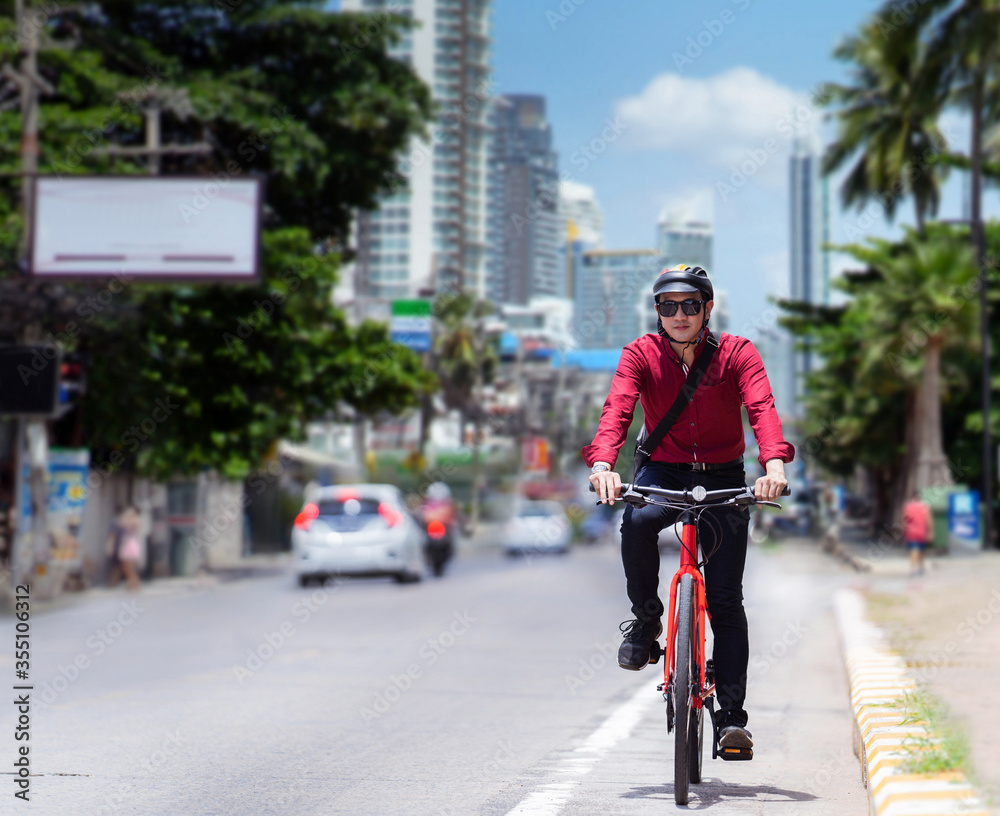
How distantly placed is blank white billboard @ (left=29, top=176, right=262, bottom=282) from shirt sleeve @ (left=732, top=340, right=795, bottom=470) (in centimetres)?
1928

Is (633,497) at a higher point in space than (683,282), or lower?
lower

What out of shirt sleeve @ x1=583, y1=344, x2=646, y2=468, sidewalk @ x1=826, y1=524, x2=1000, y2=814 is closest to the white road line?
shirt sleeve @ x1=583, y1=344, x2=646, y2=468

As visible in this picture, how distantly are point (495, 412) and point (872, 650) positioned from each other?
5127 cm

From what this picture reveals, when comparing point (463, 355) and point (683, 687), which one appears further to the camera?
point (463, 355)

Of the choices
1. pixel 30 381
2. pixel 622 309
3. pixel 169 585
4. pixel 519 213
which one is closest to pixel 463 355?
pixel 519 213

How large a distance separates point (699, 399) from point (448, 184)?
111m

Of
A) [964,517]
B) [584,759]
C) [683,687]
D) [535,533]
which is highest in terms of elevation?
[683,687]

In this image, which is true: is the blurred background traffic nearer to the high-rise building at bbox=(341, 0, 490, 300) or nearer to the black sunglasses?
the black sunglasses

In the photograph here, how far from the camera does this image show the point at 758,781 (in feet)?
20.4

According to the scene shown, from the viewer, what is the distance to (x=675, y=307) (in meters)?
5.43

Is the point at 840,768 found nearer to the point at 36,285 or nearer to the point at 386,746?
the point at 386,746

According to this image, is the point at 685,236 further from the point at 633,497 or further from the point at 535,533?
the point at 535,533

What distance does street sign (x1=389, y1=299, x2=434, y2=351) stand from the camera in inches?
1599

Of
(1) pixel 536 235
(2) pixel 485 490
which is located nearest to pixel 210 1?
(2) pixel 485 490
